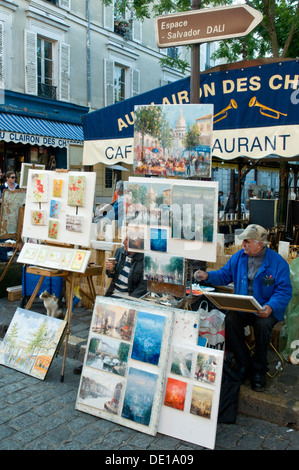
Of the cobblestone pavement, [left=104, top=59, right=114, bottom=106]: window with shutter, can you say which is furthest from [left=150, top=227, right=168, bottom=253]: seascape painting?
[left=104, top=59, right=114, bottom=106]: window with shutter

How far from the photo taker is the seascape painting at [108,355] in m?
3.02

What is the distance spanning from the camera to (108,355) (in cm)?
310

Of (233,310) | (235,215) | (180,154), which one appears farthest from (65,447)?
(235,215)

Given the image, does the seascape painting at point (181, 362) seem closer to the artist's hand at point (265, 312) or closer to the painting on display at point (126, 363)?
the painting on display at point (126, 363)

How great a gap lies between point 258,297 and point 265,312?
0.26m

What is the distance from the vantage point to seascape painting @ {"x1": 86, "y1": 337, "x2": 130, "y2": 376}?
302cm

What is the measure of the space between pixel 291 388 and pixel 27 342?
2.31 metres

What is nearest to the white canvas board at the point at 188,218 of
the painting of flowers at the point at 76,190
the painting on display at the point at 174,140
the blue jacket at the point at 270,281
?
the painting on display at the point at 174,140

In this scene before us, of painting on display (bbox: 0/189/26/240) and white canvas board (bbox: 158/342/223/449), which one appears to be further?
painting on display (bbox: 0/189/26/240)

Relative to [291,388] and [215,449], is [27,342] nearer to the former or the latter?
[215,449]

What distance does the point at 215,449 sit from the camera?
9.04 ft

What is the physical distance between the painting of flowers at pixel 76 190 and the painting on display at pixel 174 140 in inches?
24.4

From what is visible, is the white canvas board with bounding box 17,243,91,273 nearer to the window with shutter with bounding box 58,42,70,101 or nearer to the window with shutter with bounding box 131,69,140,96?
the window with shutter with bounding box 58,42,70,101

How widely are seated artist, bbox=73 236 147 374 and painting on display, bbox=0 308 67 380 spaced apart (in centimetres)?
38
